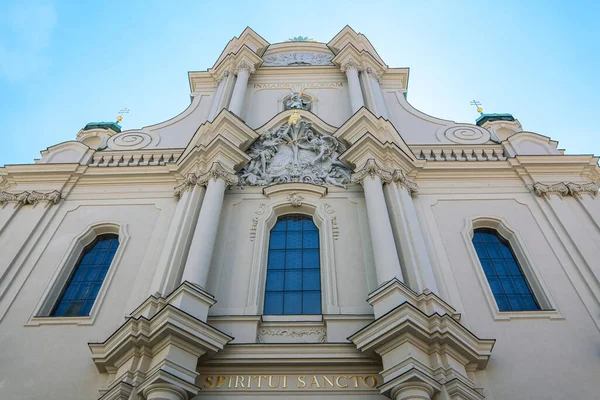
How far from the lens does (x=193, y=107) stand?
17500 mm

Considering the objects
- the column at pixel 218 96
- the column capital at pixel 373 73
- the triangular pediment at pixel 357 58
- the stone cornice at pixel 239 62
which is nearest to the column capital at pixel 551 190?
the column capital at pixel 373 73

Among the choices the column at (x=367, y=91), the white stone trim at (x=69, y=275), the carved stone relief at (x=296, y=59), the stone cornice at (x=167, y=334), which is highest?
the carved stone relief at (x=296, y=59)

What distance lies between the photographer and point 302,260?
36.8 feet

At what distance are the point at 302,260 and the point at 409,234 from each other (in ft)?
7.81

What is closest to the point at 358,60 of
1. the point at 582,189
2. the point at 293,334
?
the point at 582,189

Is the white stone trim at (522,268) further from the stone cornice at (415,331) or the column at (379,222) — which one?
the column at (379,222)

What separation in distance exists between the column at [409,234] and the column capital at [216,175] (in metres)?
3.79

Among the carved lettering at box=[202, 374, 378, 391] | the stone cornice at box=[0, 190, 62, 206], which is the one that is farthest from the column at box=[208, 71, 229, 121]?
the carved lettering at box=[202, 374, 378, 391]

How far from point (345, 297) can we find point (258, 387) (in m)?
2.66

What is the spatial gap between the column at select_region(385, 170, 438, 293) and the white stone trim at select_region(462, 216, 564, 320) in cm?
116

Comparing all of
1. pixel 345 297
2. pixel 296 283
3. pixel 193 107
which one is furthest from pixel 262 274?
pixel 193 107

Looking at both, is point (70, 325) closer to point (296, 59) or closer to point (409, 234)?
point (409, 234)

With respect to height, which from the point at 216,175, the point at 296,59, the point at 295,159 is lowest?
the point at 216,175

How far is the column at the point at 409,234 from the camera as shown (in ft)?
31.8
